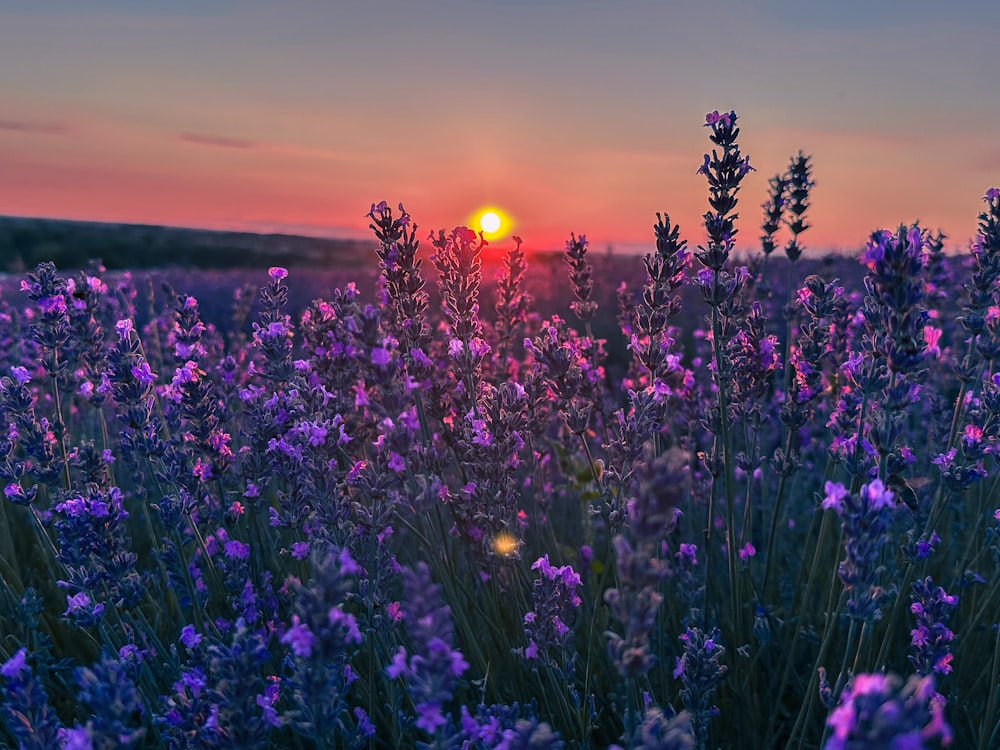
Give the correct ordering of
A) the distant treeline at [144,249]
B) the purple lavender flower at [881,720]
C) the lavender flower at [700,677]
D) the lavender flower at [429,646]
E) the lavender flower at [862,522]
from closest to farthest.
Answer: the purple lavender flower at [881,720]
the lavender flower at [429,646]
the lavender flower at [862,522]
the lavender flower at [700,677]
the distant treeline at [144,249]

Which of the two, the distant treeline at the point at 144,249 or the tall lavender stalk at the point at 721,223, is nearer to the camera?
the tall lavender stalk at the point at 721,223

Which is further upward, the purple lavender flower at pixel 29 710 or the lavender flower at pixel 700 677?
the purple lavender flower at pixel 29 710

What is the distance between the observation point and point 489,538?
7.82 feet

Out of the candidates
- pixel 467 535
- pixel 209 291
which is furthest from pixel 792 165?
pixel 209 291

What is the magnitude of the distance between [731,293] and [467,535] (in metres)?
1.31

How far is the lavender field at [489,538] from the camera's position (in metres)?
1.43

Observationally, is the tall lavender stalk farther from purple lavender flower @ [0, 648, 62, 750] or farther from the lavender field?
purple lavender flower @ [0, 648, 62, 750]

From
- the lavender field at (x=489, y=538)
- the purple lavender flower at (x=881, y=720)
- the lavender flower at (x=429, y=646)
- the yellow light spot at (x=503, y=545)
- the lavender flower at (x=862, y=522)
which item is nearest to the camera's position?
the purple lavender flower at (x=881, y=720)

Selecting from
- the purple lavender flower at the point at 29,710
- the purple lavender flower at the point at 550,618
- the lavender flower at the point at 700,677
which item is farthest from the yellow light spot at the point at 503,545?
the purple lavender flower at the point at 29,710

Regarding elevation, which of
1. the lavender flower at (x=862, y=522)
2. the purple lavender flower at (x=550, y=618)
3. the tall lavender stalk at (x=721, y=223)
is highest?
the tall lavender stalk at (x=721, y=223)

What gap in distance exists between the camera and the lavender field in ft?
4.70

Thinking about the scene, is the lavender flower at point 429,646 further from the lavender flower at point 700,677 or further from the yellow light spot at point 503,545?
the yellow light spot at point 503,545

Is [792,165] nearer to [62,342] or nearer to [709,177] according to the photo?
[709,177]

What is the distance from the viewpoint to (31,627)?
9.50 feet
